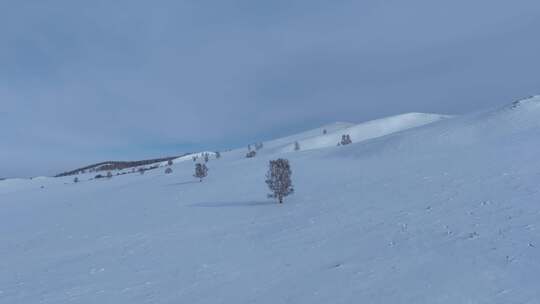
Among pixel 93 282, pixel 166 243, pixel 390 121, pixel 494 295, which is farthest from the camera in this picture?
pixel 390 121

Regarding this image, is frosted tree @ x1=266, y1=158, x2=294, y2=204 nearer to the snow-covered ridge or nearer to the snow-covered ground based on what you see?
the snow-covered ground

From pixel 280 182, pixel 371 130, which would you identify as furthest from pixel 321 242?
pixel 371 130

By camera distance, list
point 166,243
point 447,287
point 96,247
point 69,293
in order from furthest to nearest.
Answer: point 96,247, point 166,243, point 69,293, point 447,287

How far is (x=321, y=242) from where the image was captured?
11.4m

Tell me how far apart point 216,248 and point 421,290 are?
22.2ft

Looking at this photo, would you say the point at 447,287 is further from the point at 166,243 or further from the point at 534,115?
the point at 534,115

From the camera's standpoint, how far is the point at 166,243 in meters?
13.7

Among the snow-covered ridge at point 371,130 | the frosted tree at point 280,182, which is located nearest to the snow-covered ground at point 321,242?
the frosted tree at point 280,182

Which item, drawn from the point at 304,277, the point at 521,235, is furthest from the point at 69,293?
the point at 521,235

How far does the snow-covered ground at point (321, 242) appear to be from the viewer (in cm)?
779

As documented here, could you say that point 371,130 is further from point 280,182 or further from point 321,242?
point 321,242

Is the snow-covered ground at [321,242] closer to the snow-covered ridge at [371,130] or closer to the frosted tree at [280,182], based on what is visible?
A: the frosted tree at [280,182]

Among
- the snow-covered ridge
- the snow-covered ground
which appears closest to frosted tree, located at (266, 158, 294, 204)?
the snow-covered ground

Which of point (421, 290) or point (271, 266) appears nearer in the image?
point (421, 290)
